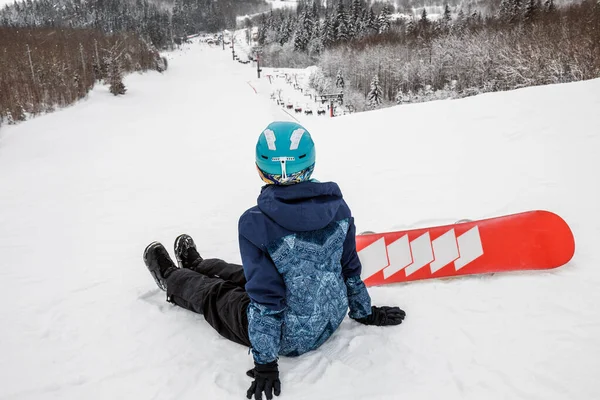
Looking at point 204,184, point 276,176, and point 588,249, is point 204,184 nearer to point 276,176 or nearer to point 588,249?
point 276,176

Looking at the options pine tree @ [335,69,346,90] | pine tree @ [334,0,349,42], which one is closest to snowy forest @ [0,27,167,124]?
pine tree @ [335,69,346,90]

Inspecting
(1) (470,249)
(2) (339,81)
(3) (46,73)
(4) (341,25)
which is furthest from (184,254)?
(4) (341,25)

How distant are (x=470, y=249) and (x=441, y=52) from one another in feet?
145

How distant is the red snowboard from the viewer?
92.5 inches

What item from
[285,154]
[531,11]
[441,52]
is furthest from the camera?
[441,52]

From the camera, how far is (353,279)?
1953mm

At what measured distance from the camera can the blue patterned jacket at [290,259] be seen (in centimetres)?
161

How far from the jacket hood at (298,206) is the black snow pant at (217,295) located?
614 millimetres

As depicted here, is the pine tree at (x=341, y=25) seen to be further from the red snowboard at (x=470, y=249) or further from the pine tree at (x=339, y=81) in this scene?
the red snowboard at (x=470, y=249)

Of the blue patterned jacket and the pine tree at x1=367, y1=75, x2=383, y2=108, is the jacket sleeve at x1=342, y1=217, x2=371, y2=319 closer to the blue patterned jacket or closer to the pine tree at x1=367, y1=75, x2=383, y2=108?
the blue patterned jacket

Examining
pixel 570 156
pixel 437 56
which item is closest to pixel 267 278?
pixel 570 156

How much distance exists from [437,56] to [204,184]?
139 ft

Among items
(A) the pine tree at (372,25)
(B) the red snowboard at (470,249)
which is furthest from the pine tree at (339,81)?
(B) the red snowboard at (470,249)

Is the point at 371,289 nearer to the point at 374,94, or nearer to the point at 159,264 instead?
the point at 159,264
